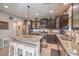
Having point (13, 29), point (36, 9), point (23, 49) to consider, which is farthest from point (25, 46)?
point (36, 9)

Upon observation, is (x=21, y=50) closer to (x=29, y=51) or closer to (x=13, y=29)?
(x=29, y=51)

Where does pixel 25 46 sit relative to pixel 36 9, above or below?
below

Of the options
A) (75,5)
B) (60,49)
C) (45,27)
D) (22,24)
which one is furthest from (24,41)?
(75,5)

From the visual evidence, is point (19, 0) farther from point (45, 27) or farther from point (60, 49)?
point (60, 49)

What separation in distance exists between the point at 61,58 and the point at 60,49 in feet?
0.54

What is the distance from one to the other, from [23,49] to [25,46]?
6 centimetres

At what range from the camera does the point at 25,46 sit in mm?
1867

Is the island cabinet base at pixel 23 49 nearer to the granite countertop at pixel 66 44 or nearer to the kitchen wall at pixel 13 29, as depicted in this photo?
the kitchen wall at pixel 13 29

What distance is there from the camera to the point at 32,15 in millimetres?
1904

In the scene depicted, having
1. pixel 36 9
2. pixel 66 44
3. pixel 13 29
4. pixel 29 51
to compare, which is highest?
pixel 36 9

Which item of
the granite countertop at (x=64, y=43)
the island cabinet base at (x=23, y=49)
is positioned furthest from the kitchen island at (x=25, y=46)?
the granite countertop at (x=64, y=43)

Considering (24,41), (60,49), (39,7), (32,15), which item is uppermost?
(39,7)

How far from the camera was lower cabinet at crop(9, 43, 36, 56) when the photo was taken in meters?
1.86

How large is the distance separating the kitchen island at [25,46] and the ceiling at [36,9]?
350mm
